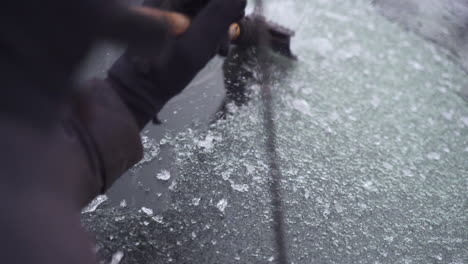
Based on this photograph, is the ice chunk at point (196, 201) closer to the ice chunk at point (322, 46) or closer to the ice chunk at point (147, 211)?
the ice chunk at point (147, 211)

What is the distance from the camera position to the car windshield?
1.38 meters

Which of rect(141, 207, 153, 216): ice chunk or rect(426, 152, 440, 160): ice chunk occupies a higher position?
rect(426, 152, 440, 160): ice chunk

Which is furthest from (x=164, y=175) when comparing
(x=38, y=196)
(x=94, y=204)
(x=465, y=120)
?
(x=465, y=120)

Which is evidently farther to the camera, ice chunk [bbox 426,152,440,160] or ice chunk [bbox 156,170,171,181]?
ice chunk [bbox 426,152,440,160]

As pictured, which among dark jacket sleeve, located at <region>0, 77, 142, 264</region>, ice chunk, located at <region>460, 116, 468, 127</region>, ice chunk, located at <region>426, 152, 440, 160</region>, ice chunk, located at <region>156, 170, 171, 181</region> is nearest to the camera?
dark jacket sleeve, located at <region>0, 77, 142, 264</region>

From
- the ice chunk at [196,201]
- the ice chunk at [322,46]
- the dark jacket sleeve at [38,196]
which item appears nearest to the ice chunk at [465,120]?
the ice chunk at [322,46]

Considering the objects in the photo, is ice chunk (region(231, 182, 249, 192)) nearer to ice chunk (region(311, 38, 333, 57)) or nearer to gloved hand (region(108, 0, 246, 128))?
gloved hand (region(108, 0, 246, 128))

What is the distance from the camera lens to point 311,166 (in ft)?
5.35

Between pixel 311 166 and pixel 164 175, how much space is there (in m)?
0.56

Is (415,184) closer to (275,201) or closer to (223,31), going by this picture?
(275,201)

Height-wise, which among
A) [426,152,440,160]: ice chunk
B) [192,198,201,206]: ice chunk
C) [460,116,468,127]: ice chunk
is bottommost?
[192,198,201,206]: ice chunk

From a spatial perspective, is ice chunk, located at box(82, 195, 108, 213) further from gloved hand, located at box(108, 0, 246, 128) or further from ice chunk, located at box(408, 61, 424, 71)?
ice chunk, located at box(408, 61, 424, 71)

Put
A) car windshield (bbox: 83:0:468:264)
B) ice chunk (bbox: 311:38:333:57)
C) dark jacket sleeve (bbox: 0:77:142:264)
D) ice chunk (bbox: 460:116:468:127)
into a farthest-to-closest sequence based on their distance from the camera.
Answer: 1. ice chunk (bbox: 311:38:333:57)
2. ice chunk (bbox: 460:116:468:127)
3. car windshield (bbox: 83:0:468:264)
4. dark jacket sleeve (bbox: 0:77:142:264)

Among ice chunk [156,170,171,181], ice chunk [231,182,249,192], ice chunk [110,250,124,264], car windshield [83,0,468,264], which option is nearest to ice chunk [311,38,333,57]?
car windshield [83,0,468,264]
